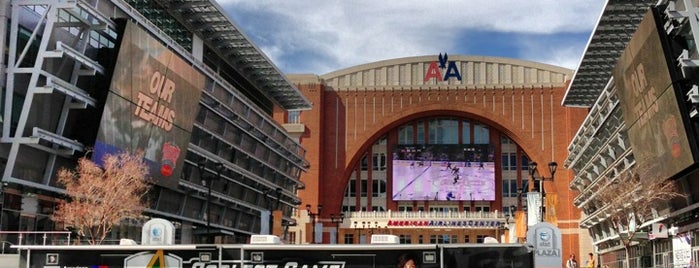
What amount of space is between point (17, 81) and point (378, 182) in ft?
232

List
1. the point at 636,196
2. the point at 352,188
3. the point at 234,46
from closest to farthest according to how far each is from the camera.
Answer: the point at 636,196
the point at 234,46
the point at 352,188

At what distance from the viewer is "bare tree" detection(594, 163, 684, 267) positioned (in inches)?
1881

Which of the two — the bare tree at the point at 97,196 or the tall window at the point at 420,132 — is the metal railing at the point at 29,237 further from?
the tall window at the point at 420,132

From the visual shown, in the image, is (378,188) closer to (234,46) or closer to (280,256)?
(234,46)

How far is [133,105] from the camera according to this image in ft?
162

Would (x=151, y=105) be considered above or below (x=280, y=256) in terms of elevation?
above

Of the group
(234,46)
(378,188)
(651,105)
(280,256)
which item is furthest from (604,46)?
(280,256)

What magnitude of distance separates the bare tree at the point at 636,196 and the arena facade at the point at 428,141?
1890 inches

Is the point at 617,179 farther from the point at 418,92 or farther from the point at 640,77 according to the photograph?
the point at 418,92

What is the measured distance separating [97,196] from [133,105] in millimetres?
8596

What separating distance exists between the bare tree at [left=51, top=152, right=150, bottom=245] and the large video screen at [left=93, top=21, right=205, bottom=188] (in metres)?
2.12

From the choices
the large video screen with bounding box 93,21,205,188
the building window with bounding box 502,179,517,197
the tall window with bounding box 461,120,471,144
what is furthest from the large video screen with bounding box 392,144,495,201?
the large video screen with bounding box 93,21,205,188

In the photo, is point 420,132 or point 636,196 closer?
point 636,196

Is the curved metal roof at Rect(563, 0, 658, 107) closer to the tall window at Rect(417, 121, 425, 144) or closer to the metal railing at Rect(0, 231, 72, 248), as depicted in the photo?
the tall window at Rect(417, 121, 425, 144)
